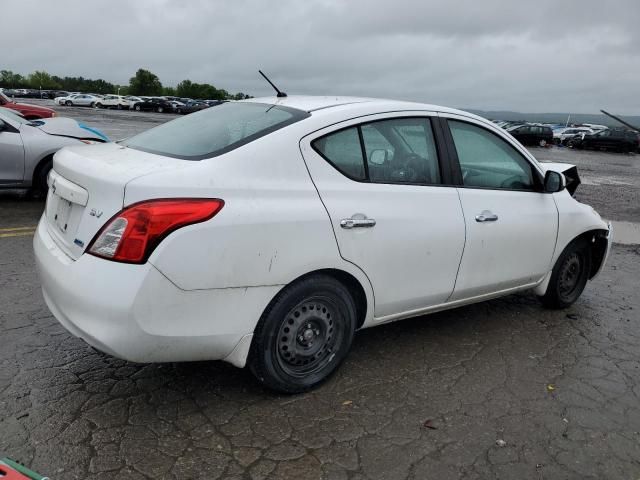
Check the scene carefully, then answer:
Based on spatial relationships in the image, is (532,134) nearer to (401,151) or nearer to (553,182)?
(553,182)

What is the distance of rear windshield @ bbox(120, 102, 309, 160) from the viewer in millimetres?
3064

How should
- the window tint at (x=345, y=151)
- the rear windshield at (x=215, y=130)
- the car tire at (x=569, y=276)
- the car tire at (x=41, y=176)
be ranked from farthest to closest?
the car tire at (x=41, y=176) → the car tire at (x=569, y=276) → the window tint at (x=345, y=151) → the rear windshield at (x=215, y=130)

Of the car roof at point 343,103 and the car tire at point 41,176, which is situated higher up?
the car roof at point 343,103

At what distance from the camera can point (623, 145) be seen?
1399 inches

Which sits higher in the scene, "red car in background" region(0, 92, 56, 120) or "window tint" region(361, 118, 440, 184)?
"window tint" region(361, 118, 440, 184)

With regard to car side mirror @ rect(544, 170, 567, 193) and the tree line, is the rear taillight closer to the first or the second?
car side mirror @ rect(544, 170, 567, 193)

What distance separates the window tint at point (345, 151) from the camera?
3178 millimetres

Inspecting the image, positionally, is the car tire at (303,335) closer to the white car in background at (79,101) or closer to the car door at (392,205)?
the car door at (392,205)

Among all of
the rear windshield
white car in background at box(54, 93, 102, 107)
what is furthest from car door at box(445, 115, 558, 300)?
white car in background at box(54, 93, 102, 107)

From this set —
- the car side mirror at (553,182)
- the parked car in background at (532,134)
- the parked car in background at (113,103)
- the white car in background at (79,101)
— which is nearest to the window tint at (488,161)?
the car side mirror at (553,182)

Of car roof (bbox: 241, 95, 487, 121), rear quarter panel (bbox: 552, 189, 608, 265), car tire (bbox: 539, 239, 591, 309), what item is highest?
car roof (bbox: 241, 95, 487, 121)

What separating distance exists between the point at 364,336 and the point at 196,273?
5.87ft

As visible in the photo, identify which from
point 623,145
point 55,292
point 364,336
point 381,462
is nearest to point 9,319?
point 55,292

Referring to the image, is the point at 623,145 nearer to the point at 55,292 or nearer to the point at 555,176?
the point at 555,176
